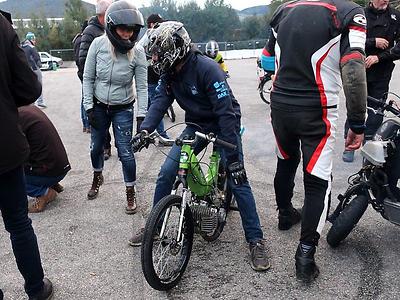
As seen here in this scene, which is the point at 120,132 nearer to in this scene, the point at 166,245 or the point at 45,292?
the point at 166,245

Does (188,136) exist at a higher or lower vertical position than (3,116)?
lower

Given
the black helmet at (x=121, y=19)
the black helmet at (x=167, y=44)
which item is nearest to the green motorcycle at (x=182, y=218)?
the black helmet at (x=167, y=44)

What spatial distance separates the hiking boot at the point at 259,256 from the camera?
332 cm

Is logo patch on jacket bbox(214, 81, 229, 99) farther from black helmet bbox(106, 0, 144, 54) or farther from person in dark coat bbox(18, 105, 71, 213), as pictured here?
person in dark coat bbox(18, 105, 71, 213)

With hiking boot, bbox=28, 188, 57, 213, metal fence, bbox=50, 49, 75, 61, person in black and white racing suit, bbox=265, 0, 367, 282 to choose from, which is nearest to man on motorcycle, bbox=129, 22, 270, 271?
person in black and white racing suit, bbox=265, 0, 367, 282

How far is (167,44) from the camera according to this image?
2980 millimetres

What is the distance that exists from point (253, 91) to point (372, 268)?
30.5ft

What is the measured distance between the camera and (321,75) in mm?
2939

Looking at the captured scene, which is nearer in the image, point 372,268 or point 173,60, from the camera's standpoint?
point 173,60

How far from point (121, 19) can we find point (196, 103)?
109 cm

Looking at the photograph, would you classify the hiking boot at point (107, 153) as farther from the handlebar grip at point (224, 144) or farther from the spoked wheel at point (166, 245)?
the handlebar grip at point (224, 144)

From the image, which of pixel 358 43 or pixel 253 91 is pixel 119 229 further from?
pixel 253 91

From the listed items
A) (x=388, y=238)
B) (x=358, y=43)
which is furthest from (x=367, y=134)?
(x=358, y=43)

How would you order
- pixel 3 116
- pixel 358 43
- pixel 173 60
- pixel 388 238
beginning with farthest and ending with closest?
pixel 388 238
pixel 173 60
pixel 358 43
pixel 3 116
